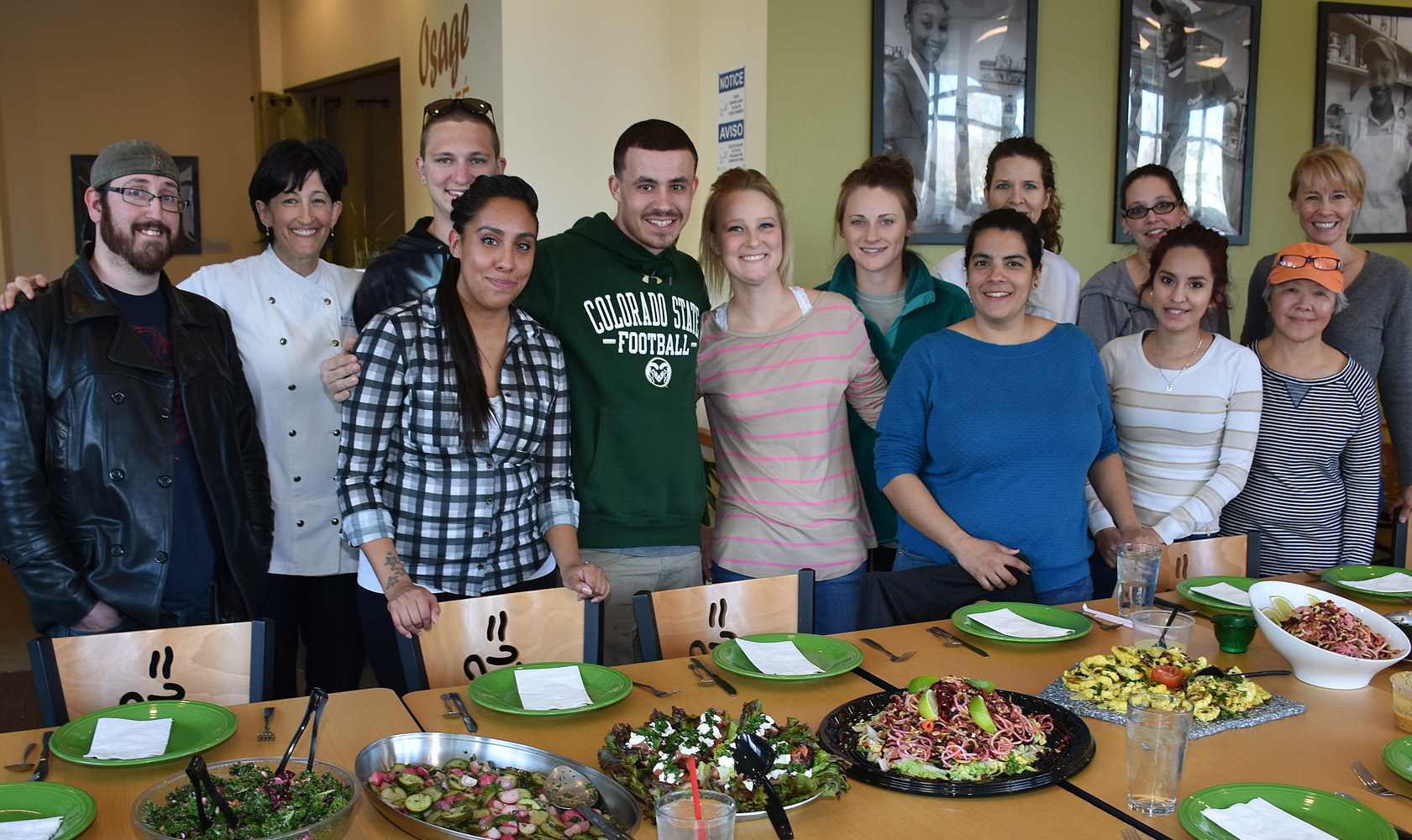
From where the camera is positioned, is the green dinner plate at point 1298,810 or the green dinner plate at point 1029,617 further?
the green dinner plate at point 1029,617

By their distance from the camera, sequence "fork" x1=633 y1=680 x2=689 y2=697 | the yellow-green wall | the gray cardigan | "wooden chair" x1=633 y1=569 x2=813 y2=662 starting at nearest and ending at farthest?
1. "fork" x1=633 y1=680 x2=689 y2=697
2. "wooden chair" x1=633 y1=569 x2=813 y2=662
3. the gray cardigan
4. the yellow-green wall

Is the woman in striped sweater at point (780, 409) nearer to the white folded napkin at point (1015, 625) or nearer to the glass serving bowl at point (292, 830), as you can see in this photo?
the white folded napkin at point (1015, 625)

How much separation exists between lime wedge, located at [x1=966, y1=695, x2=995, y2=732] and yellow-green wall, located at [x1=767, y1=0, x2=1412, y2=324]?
2988 millimetres

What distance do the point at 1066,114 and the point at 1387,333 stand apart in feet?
6.46

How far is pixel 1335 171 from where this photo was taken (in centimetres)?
331

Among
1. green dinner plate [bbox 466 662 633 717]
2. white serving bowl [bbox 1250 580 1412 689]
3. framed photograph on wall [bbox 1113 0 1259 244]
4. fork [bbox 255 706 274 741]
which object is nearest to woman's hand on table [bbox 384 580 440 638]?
green dinner plate [bbox 466 662 633 717]

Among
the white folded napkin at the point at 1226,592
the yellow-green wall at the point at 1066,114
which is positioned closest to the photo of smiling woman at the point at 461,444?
the white folded napkin at the point at 1226,592

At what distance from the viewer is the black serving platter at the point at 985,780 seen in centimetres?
140

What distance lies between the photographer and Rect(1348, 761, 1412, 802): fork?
1.40 m

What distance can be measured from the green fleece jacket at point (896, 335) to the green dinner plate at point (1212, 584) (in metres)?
0.76

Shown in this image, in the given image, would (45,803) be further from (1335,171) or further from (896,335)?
(1335,171)

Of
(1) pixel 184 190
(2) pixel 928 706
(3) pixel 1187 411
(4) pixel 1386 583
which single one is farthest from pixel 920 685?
(1) pixel 184 190

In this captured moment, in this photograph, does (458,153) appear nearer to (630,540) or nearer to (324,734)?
(630,540)

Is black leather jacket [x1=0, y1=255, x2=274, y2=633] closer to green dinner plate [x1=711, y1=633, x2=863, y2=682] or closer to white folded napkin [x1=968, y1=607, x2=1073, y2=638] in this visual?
green dinner plate [x1=711, y1=633, x2=863, y2=682]
